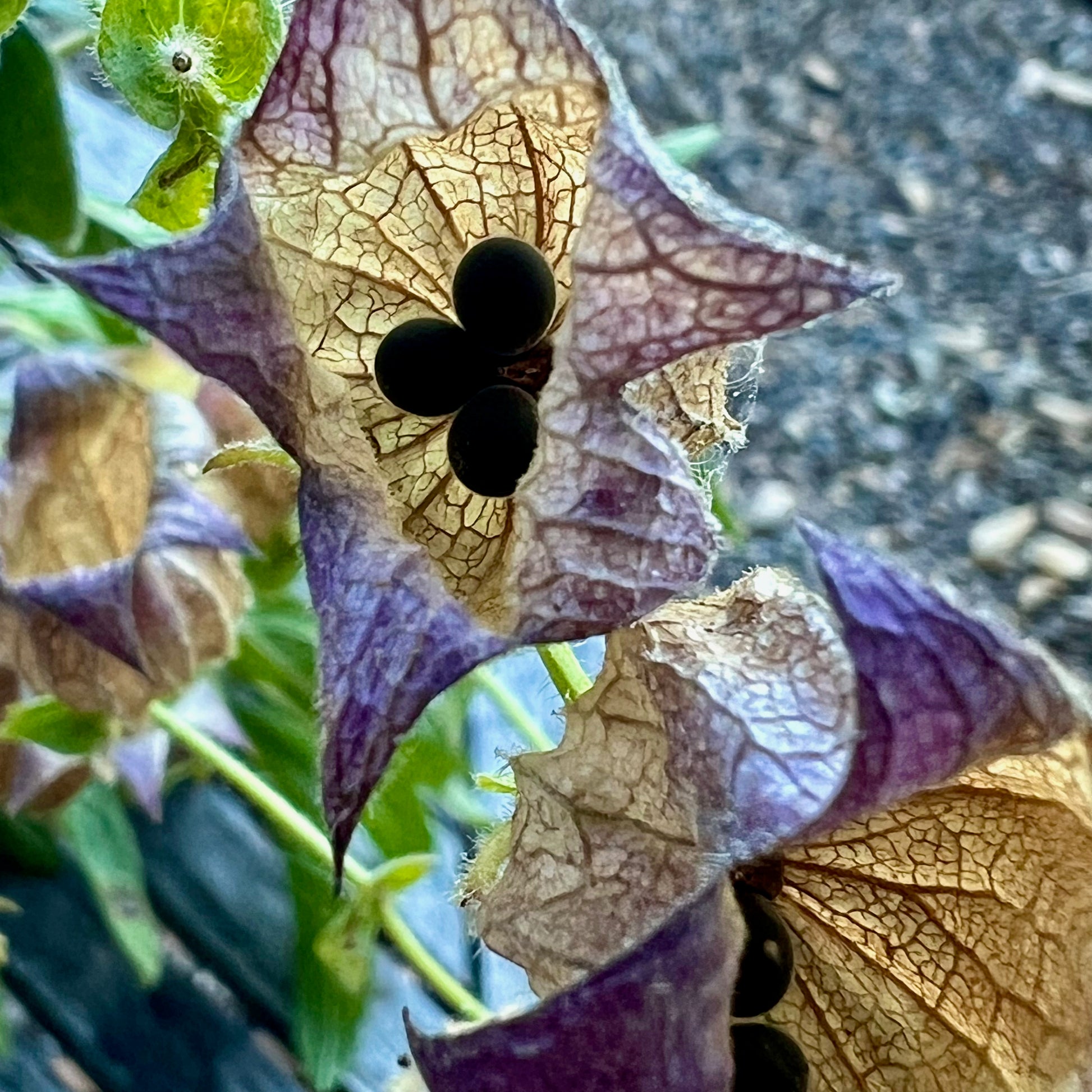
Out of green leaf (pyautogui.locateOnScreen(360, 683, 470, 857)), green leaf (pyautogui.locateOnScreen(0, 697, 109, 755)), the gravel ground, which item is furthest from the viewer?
the gravel ground

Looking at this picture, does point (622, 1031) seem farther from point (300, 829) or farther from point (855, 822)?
point (300, 829)

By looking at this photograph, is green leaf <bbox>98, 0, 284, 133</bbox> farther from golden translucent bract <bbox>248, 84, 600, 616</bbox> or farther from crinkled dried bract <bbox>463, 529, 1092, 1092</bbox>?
crinkled dried bract <bbox>463, 529, 1092, 1092</bbox>

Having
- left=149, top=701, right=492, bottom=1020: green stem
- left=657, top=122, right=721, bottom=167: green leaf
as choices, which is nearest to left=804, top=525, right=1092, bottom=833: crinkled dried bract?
left=149, top=701, right=492, bottom=1020: green stem

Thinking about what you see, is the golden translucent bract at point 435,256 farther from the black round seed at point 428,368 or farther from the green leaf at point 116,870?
the green leaf at point 116,870

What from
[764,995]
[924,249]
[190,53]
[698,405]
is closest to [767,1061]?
[764,995]

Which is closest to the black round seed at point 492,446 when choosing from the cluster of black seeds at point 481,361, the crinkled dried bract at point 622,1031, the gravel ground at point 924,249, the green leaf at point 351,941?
the cluster of black seeds at point 481,361
